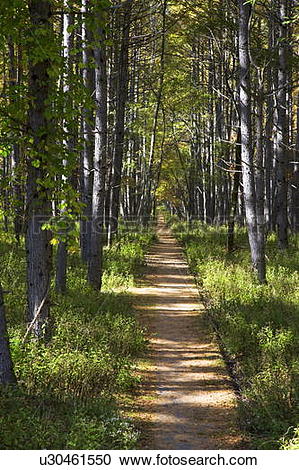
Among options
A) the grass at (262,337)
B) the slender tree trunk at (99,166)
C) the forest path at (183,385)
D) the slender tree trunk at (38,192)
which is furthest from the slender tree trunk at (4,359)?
the slender tree trunk at (99,166)

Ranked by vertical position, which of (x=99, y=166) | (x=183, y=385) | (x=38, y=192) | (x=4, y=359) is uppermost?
(x=99, y=166)

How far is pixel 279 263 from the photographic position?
50.2ft

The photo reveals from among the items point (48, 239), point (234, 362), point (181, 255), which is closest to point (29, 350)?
point (48, 239)

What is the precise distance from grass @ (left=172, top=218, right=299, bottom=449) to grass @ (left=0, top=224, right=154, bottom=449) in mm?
1563

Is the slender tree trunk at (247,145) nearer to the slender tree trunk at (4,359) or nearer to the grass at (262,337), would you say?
the grass at (262,337)

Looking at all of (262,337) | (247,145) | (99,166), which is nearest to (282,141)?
(247,145)

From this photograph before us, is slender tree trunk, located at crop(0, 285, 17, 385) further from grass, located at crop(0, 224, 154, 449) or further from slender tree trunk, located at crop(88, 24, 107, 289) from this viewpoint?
slender tree trunk, located at crop(88, 24, 107, 289)

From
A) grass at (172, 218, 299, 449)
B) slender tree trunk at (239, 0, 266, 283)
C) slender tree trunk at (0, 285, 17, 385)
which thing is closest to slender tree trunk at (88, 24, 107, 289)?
grass at (172, 218, 299, 449)

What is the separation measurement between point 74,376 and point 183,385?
5.74ft

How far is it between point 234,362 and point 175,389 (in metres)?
1.45

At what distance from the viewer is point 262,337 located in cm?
829

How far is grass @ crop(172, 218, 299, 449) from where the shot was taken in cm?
582

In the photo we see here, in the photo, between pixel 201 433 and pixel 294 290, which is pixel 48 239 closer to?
pixel 201 433

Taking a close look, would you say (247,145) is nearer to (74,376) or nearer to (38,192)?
(38,192)
